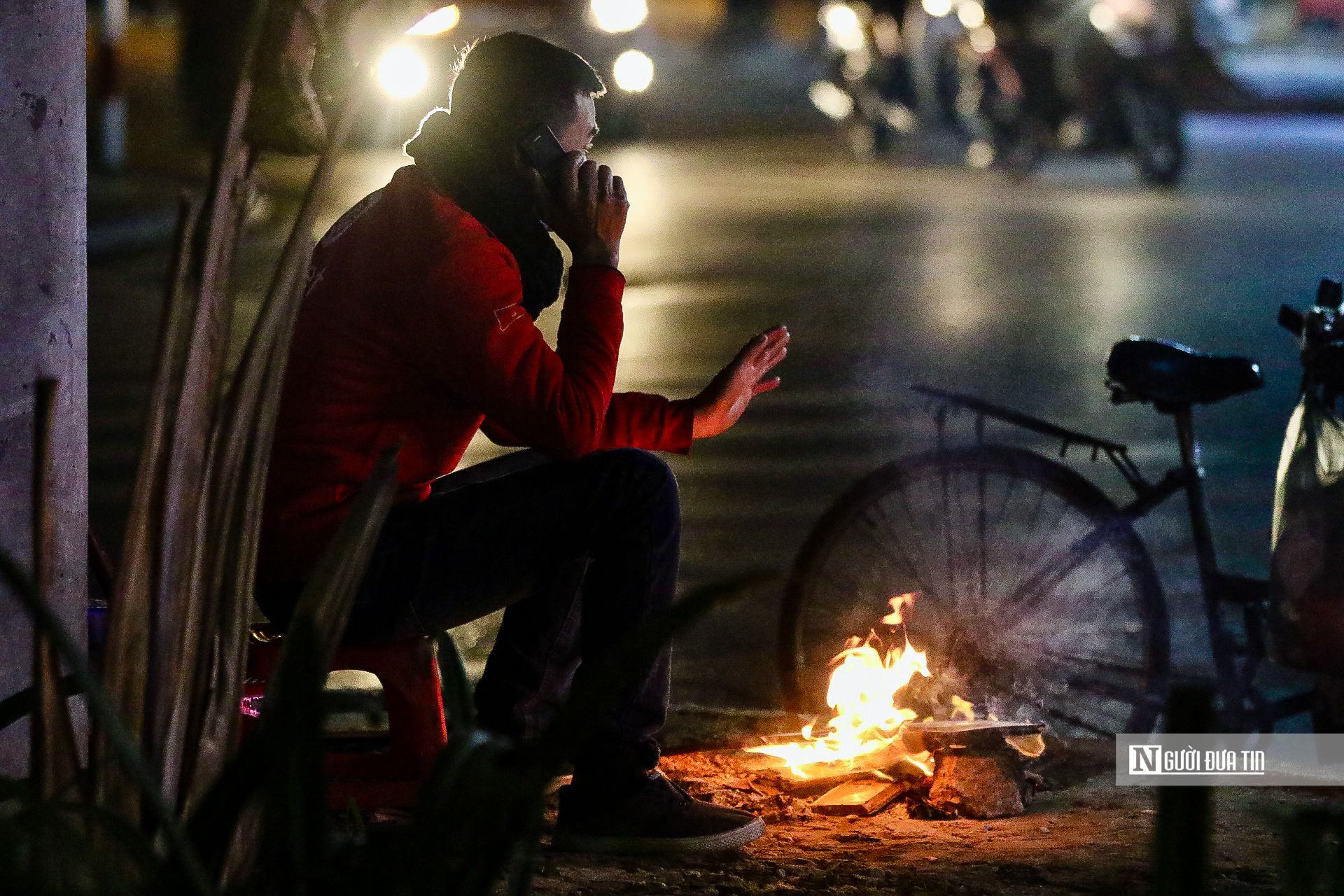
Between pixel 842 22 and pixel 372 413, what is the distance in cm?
1912

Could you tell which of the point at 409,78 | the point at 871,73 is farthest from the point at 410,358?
the point at 871,73

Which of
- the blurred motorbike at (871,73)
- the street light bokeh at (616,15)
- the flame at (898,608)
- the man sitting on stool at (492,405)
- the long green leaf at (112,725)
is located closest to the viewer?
the long green leaf at (112,725)

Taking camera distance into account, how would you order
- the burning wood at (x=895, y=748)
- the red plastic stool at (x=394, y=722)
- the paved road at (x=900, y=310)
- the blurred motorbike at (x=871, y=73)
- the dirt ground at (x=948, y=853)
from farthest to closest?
the blurred motorbike at (x=871, y=73), the paved road at (x=900, y=310), the burning wood at (x=895, y=748), the red plastic stool at (x=394, y=722), the dirt ground at (x=948, y=853)

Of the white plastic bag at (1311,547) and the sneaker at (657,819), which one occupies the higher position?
the white plastic bag at (1311,547)

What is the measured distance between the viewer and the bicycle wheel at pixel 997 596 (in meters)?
4.31

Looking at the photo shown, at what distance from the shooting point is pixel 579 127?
133 inches

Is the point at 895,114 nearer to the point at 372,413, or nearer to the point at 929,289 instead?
the point at 929,289

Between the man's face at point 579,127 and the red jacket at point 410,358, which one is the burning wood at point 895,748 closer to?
the red jacket at point 410,358

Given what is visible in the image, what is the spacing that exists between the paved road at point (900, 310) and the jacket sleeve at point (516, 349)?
2012mm

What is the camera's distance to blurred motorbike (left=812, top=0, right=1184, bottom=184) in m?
16.9

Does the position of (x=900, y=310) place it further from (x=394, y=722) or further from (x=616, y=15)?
(x=616, y=15)

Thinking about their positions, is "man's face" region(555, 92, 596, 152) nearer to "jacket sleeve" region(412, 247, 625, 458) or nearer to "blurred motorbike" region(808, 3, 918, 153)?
"jacket sleeve" region(412, 247, 625, 458)

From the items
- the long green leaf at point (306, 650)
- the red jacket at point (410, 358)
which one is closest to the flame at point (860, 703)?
the red jacket at point (410, 358)

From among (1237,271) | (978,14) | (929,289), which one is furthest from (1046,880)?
(978,14)
